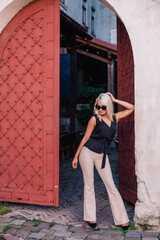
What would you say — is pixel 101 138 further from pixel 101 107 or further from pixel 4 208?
pixel 4 208

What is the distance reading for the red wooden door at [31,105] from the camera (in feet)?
15.2

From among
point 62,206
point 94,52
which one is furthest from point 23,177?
point 94,52

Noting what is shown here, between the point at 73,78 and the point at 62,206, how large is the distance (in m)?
6.75

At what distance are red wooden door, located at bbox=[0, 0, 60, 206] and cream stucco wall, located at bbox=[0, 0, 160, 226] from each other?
1.30 m

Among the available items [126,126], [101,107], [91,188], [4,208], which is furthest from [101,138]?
[4,208]

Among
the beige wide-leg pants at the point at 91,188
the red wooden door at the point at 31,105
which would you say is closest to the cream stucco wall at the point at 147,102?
the beige wide-leg pants at the point at 91,188

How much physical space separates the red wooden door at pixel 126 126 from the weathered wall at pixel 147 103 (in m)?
0.80

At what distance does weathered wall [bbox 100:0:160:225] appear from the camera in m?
3.86

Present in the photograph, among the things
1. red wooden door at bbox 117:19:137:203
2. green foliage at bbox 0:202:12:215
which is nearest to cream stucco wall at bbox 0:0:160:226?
red wooden door at bbox 117:19:137:203

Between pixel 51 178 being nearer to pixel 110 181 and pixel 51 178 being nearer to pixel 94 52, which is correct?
pixel 110 181

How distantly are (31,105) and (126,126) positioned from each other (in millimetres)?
1624

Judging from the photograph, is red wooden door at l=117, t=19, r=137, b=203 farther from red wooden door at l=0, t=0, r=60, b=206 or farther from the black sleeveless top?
red wooden door at l=0, t=0, r=60, b=206

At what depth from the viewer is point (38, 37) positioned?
4.73m

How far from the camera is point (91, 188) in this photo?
3904 mm
